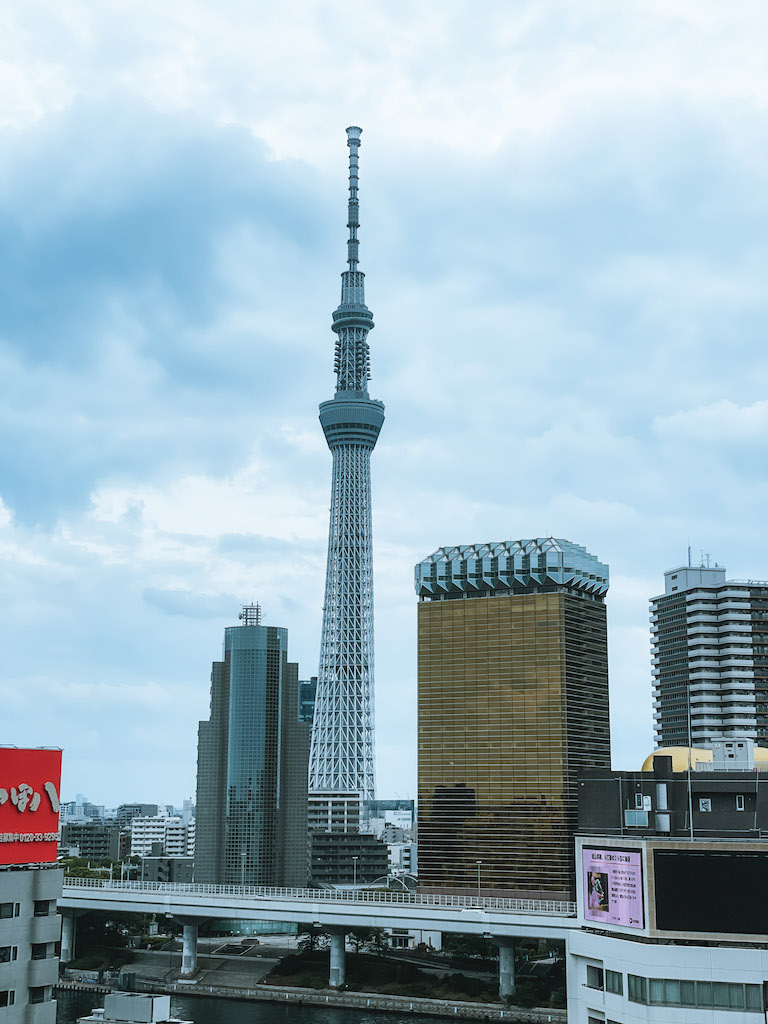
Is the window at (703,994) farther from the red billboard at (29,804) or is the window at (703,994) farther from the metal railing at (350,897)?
the metal railing at (350,897)

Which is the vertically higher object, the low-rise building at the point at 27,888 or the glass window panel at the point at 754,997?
the low-rise building at the point at 27,888

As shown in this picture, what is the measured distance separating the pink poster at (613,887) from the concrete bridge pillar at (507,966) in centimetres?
5442

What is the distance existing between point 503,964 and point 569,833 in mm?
48073

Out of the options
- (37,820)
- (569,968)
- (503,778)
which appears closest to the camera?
(37,820)

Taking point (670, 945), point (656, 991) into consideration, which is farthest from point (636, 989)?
point (670, 945)

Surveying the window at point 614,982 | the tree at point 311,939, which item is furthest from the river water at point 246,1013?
the window at point 614,982

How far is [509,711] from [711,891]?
4548 inches

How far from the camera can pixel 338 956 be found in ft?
429

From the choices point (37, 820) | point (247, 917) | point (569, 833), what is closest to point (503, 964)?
point (247, 917)

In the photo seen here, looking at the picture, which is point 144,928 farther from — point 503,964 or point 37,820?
point 37,820

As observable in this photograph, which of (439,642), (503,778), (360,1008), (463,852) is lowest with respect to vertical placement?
(360,1008)

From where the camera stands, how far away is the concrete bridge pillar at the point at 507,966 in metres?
120

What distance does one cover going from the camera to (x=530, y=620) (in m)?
180

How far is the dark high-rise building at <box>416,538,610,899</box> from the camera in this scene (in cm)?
16900
